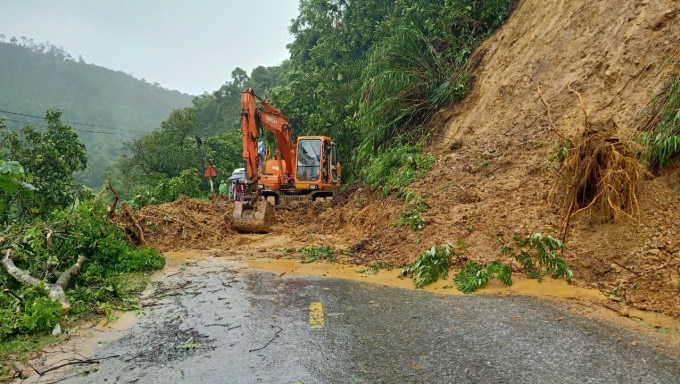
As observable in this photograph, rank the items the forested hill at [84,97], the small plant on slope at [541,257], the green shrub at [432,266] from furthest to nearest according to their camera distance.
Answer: the forested hill at [84,97] < the green shrub at [432,266] < the small plant on slope at [541,257]

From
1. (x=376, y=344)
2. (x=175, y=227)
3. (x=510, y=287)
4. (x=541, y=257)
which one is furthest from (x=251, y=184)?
(x=376, y=344)

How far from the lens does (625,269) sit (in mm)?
5199

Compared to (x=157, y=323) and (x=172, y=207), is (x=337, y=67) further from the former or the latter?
(x=157, y=323)

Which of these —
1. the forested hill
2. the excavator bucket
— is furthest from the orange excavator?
the forested hill

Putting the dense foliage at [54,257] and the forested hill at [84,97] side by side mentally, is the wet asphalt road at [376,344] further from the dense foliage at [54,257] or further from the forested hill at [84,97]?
the forested hill at [84,97]

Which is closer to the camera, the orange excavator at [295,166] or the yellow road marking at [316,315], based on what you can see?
the yellow road marking at [316,315]

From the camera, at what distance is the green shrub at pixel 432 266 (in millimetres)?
6055

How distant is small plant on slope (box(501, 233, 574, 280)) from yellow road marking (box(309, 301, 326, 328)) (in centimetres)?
244

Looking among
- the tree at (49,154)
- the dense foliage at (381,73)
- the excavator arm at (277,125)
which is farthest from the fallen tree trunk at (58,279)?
the tree at (49,154)

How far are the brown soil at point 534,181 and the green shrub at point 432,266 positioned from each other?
0.52 meters

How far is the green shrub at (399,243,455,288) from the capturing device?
6.06m

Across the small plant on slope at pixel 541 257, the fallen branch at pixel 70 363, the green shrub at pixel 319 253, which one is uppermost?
the small plant on slope at pixel 541 257

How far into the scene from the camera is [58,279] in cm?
598

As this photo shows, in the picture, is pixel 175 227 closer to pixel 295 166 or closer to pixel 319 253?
pixel 319 253
